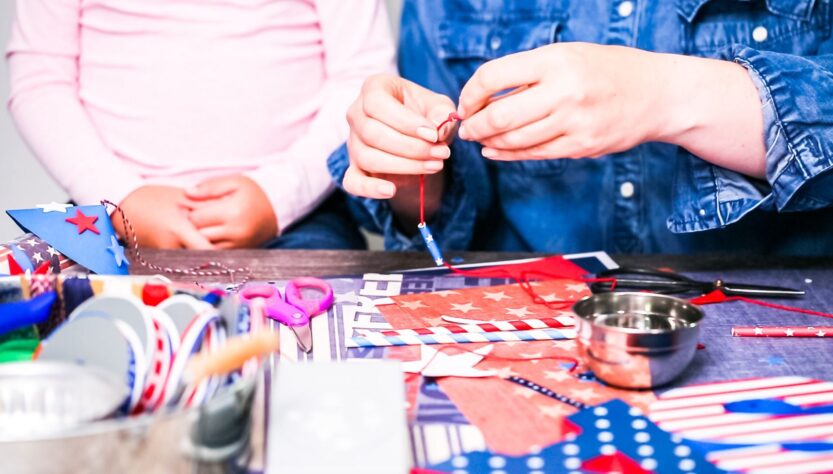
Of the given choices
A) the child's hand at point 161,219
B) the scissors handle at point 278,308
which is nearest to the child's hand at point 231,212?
the child's hand at point 161,219

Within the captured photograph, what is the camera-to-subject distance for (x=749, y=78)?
0.98 metres

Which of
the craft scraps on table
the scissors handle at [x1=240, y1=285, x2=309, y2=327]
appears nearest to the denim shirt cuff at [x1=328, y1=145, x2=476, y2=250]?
the scissors handle at [x1=240, y1=285, x2=309, y2=327]

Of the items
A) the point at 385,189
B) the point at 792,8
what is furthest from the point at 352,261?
the point at 792,8

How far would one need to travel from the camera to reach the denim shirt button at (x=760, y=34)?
1.20 metres

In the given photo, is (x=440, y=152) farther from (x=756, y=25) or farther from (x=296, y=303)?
(x=756, y=25)

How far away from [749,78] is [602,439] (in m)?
0.52

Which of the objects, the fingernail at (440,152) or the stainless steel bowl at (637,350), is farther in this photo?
the fingernail at (440,152)

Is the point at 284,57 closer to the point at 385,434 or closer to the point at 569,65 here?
the point at 569,65

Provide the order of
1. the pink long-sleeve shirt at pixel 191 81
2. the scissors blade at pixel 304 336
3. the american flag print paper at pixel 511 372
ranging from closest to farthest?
the american flag print paper at pixel 511 372, the scissors blade at pixel 304 336, the pink long-sleeve shirt at pixel 191 81

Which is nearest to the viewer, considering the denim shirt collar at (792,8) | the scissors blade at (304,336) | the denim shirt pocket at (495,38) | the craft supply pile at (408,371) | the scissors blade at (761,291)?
the craft supply pile at (408,371)

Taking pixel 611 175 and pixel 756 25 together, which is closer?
pixel 756 25

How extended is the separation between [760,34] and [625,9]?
0.60 feet

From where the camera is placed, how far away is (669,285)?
0.94 metres

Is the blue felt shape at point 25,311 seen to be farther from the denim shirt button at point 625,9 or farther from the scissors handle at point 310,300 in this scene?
the denim shirt button at point 625,9
